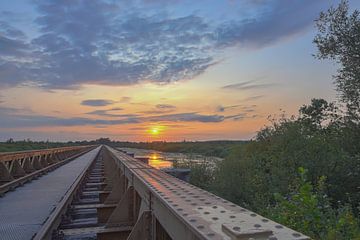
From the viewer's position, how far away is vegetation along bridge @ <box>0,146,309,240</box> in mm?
2160

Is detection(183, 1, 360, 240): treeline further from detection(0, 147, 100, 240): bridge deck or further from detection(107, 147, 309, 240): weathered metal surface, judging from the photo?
detection(107, 147, 309, 240): weathered metal surface

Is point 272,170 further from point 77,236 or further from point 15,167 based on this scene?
point 15,167

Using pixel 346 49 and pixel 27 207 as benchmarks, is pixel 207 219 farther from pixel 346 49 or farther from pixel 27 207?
pixel 346 49

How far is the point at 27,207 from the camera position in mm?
8297

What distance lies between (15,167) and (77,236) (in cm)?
1101

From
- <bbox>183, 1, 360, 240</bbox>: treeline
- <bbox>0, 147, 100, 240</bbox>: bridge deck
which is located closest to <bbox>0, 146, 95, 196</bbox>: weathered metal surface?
<bbox>0, 147, 100, 240</bbox>: bridge deck

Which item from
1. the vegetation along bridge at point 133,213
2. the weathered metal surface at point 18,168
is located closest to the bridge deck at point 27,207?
the vegetation along bridge at point 133,213

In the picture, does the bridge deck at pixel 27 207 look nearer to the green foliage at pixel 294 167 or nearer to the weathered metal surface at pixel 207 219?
the weathered metal surface at pixel 207 219

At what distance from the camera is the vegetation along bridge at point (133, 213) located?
85.0 inches

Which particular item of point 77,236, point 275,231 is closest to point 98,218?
point 77,236

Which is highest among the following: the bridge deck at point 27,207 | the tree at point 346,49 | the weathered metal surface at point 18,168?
the tree at point 346,49

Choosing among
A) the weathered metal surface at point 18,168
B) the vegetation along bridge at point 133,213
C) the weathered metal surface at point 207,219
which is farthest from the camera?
the weathered metal surface at point 18,168

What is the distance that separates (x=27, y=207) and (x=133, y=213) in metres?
3.56

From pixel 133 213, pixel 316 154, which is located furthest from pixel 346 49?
pixel 133 213
